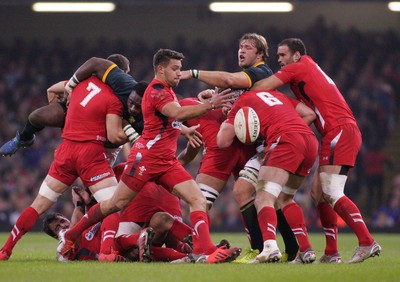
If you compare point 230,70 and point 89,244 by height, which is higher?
point 230,70

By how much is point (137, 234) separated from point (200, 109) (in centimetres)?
151

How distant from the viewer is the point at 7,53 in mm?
25859

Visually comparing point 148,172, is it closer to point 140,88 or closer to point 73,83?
point 140,88

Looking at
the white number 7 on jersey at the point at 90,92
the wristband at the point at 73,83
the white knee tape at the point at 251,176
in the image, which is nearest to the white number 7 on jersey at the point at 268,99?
the white knee tape at the point at 251,176

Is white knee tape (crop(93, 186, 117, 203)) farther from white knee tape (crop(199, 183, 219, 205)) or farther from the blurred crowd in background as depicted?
the blurred crowd in background

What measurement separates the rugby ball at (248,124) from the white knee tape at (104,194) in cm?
147

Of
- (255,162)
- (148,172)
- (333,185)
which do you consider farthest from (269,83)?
(148,172)

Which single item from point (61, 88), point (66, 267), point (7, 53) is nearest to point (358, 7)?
point (7, 53)

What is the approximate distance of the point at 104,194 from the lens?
962cm

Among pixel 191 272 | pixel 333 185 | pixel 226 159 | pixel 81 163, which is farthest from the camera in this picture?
pixel 226 159

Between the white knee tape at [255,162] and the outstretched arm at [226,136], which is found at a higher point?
the outstretched arm at [226,136]

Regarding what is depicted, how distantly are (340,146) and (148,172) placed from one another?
6.41 ft

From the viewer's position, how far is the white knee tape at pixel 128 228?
976cm

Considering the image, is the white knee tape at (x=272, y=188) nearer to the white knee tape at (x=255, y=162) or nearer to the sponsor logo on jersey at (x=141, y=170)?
the white knee tape at (x=255, y=162)
